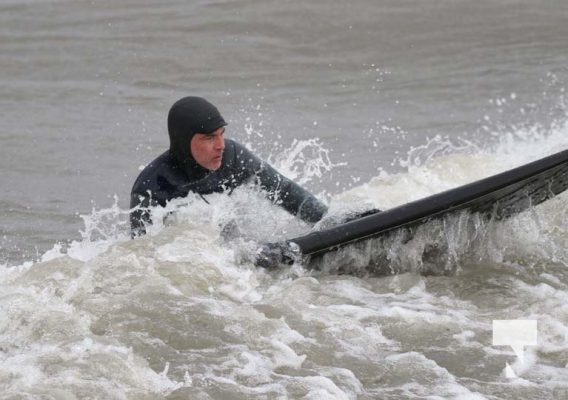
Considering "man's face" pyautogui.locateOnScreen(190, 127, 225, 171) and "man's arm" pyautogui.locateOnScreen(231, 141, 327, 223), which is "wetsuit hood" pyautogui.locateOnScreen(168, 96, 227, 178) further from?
"man's arm" pyautogui.locateOnScreen(231, 141, 327, 223)

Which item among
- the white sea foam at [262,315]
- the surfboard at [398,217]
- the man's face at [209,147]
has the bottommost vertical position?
the white sea foam at [262,315]

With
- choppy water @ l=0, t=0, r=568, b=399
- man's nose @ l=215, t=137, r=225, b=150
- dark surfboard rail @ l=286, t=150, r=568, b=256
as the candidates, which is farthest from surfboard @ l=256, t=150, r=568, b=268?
man's nose @ l=215, t=137, r=225, b=150

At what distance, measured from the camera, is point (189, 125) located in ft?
23.1

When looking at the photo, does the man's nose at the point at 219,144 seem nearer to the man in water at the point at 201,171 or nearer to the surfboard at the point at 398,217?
the man in water at the point at 201,171

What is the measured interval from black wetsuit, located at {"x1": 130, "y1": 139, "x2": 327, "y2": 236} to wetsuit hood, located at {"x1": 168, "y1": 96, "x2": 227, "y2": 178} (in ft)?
0.08

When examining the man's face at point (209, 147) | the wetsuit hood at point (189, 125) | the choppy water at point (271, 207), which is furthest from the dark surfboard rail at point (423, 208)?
the wetsuit hood at point (189, 125)

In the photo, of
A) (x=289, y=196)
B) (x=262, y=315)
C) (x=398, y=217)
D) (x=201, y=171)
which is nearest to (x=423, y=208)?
(x=398, y=217)

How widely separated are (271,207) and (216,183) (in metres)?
0.36

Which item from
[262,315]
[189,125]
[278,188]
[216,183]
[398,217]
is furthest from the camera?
[278,188]

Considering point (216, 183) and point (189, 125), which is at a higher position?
point (189, 125)

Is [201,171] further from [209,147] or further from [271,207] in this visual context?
[271,207]

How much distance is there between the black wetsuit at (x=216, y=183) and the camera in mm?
7012

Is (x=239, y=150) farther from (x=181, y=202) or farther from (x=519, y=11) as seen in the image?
(x=519, y=11)

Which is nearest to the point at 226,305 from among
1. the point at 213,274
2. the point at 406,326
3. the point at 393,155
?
the point at 213,274
